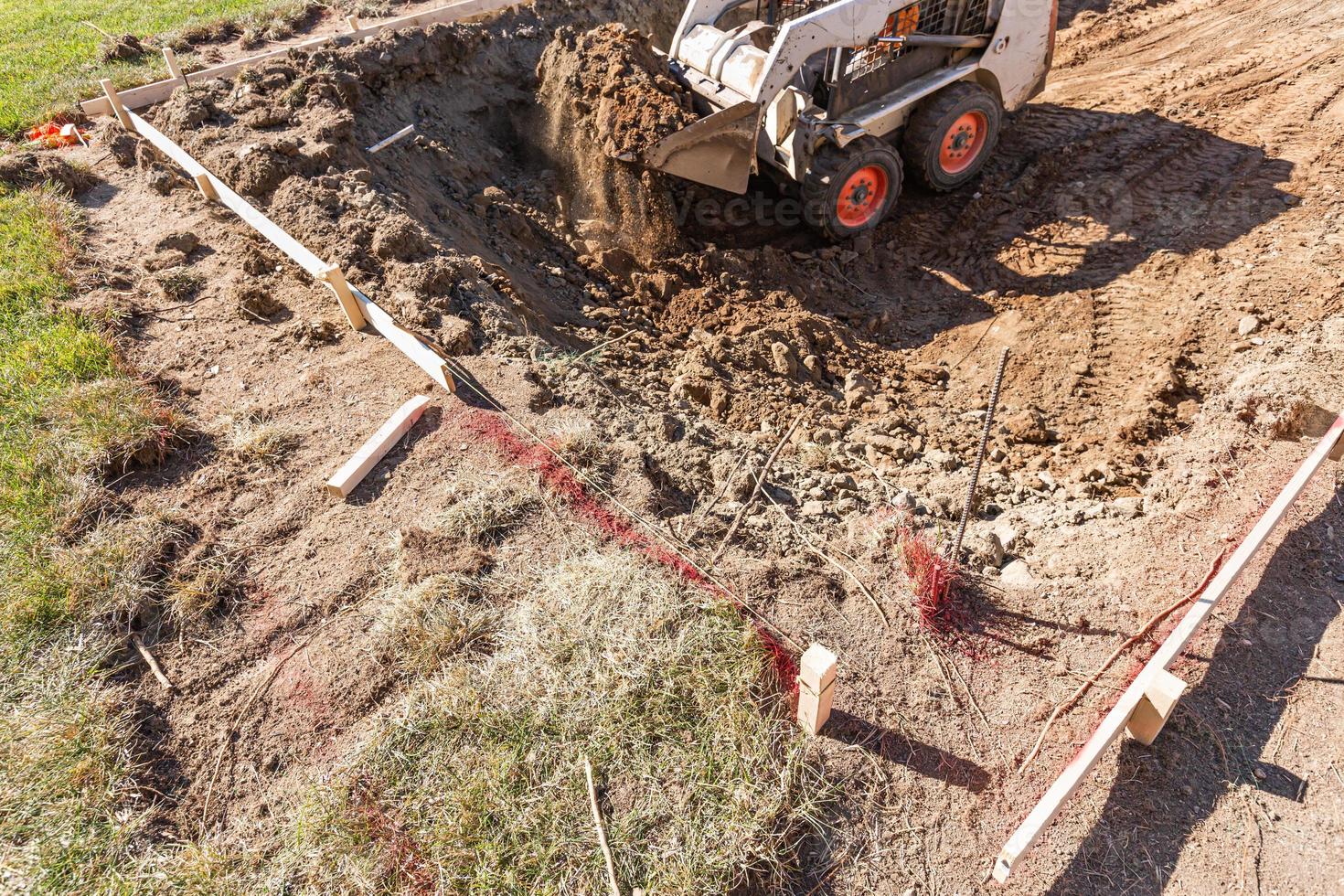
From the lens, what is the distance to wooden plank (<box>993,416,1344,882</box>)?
8.62 ft

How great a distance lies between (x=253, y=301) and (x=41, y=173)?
12.0 feet

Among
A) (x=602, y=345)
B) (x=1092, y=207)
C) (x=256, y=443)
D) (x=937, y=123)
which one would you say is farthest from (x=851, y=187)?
(x=256, y=443)

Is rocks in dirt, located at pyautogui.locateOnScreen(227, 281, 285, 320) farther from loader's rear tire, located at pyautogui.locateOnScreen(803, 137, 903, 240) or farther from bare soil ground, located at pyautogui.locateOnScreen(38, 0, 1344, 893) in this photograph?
loader's rear tire, located at pyautogui.locateOnScreen(803, 137, 903, 240)

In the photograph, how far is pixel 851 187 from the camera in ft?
21.6

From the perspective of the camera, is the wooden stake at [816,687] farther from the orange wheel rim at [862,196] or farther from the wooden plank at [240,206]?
the orange wheel rim at [862,196]

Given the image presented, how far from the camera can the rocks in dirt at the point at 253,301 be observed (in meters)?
5.19

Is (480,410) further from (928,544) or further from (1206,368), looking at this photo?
(1206,368)

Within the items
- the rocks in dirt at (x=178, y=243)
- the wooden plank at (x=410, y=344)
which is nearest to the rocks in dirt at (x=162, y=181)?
the rocks in dirt at (x=178, y=243)

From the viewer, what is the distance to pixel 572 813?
283 centimetres

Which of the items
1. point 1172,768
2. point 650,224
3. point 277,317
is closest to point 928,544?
point 1172,768

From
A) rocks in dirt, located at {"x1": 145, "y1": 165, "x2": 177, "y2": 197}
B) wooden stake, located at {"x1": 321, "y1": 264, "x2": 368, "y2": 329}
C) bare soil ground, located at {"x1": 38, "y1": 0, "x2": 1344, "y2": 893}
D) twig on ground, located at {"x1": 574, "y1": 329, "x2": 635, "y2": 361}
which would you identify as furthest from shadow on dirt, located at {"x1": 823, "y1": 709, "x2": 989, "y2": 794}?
rocks in dirt, located at {"x1": 145, "y1": 165, "x2": 177, "y2": 197}

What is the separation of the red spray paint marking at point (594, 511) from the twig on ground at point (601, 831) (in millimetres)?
917

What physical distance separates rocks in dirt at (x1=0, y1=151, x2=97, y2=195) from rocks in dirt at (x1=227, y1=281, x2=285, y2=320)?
2.93 meters

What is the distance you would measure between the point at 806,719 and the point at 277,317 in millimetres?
4591
